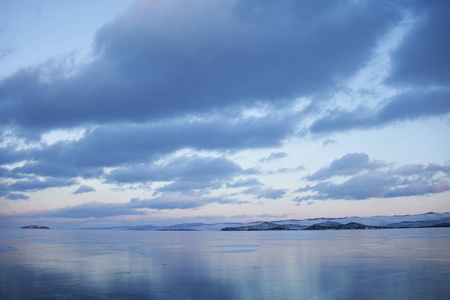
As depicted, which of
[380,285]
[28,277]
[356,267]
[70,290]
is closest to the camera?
[70,290]

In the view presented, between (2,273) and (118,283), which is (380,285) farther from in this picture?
(2,273)

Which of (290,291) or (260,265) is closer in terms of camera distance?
(290,291)

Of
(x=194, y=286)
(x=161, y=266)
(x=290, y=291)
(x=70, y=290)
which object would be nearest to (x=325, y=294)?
(x=290, y=291)

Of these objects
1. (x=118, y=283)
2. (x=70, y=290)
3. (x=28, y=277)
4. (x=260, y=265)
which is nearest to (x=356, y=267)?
(x=260, y=265)

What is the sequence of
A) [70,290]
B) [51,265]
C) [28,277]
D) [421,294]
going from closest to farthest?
[421,294] < [70,290] < [28,277] < [51,265]

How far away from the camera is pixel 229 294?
43.7 ft

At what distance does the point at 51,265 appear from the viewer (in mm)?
22094

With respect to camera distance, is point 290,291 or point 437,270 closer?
point 290,291

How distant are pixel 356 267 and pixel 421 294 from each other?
7591mm

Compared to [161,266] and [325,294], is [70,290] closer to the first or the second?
[161,266]

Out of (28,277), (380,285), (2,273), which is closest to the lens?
(380,285)

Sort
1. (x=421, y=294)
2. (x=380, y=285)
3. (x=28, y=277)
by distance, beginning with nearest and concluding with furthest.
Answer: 1. (x=421, y=294)
2. (x=380, y=285)
3. (x=28, y=277)

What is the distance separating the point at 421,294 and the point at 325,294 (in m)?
3.43

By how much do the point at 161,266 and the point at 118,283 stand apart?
20.9 ft
